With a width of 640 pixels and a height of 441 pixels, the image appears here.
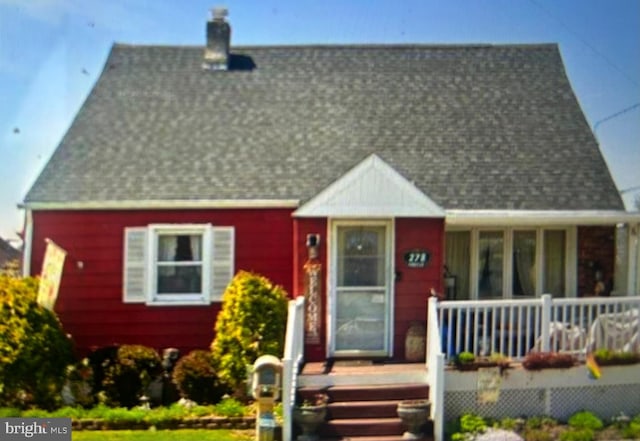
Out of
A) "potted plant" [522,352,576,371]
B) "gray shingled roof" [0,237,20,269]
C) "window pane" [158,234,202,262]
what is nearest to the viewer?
"potted plant" [522,352,576,371]

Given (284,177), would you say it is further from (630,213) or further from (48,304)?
(630,213)

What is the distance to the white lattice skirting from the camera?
22.8 ft

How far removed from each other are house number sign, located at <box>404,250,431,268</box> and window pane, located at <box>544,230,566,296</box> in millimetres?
1913

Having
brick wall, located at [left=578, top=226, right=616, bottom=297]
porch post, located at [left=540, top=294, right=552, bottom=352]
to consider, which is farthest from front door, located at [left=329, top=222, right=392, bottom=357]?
brick wall, located at [left=578, top=226, right=616, bottom=297]

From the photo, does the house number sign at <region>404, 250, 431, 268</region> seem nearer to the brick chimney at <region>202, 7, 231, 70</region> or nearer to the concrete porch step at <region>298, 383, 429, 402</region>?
the concrete porch step at <region>298, 383, 429, 402</region>

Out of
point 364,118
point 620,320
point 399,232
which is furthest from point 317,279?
point 620,320

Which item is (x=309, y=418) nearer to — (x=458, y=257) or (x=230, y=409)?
(x=230, y=409)

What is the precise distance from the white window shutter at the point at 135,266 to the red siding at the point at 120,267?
66 millimetres

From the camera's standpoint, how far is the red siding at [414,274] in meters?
7.81

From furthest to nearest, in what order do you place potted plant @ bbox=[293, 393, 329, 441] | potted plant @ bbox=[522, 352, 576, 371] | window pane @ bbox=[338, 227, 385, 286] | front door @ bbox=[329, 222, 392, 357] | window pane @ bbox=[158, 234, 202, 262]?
window pane @ bbox=[158, 234, 202, 262] < window pane @ bbox=[338, 227, 385, 286] < front door @ bbox=[329, 222, 392, 357] < potted plant @ bbox=[522, 352, 576, 371] < potted plant @ bbox=[293, 393, 329, 441]

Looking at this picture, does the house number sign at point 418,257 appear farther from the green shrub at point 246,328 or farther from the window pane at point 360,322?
the green shrub at point 246,328

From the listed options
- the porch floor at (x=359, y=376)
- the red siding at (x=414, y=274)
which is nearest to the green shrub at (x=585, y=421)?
the porch floor at (x=359, y=376)

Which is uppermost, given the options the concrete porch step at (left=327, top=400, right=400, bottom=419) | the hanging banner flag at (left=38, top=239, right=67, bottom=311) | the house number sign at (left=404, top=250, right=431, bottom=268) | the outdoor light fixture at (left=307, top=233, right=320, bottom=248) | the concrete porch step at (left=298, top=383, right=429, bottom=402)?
the outdoor light fixture at (left=307, top=233, right=320, bottom=248)

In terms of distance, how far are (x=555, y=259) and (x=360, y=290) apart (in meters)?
2.61
